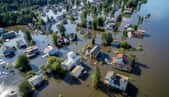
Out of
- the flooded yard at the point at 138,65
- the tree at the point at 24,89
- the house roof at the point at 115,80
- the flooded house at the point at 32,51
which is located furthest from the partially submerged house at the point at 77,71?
the flooded house at the point at 32,51

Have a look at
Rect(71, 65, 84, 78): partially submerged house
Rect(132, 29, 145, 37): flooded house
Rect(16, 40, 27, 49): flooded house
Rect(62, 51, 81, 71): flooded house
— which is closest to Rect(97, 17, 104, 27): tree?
Rect(132, 29, 145, 37): flooded house

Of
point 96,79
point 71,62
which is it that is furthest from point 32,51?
point 96,79

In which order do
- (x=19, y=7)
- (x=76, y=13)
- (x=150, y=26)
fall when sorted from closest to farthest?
(x=150, y=26) → (x=76, y=13) → (x=19, y=7)

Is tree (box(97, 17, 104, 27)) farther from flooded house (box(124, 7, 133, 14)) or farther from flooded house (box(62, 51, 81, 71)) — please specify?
flooded house (box(62, 51, 81, 71))

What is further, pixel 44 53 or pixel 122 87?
pixel 44 53

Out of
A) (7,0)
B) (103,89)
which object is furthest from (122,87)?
(7,0)

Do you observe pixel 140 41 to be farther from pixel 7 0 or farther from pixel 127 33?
pixel 7 0
